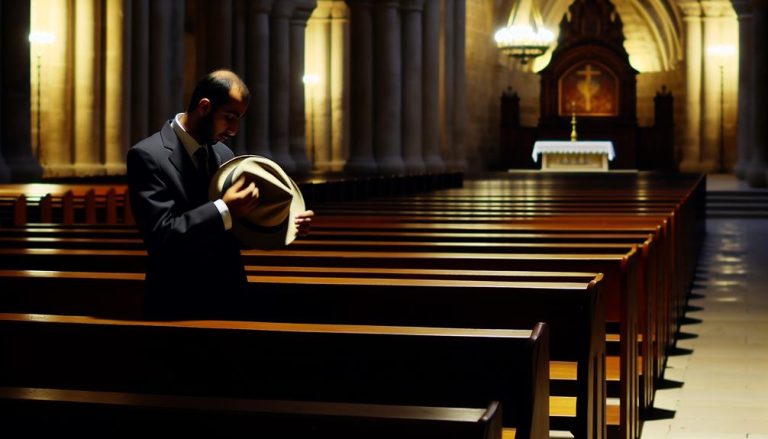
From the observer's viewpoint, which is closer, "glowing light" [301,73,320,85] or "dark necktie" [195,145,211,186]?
"dark necktie" [195,145,211,186]

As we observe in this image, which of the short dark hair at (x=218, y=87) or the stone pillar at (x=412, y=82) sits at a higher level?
the stone pillar at (x=412, y=82)

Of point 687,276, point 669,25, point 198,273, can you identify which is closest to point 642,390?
point 198,273

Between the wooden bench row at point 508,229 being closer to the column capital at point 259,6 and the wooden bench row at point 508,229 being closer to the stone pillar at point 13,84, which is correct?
the stone pillar at point 13,84

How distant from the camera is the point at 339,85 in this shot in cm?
2938

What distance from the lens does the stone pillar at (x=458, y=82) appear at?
1174 inches

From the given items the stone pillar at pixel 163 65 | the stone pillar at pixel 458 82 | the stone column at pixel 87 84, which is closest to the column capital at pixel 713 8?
the stone pillar at pixel 458 82

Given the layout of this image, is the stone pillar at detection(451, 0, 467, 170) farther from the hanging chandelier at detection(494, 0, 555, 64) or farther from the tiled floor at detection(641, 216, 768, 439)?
the tiled floor at detection(641, 216, 768, 439)

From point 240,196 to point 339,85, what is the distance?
86.2ft

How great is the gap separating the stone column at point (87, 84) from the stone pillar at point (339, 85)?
11.5m

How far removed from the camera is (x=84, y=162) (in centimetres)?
1830

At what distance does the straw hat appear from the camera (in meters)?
3.32

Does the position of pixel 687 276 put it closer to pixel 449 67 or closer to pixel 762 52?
pixel 762 52

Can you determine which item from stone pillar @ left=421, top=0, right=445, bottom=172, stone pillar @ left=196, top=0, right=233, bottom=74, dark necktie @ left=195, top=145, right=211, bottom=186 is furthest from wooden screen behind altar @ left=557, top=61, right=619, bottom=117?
dark necktie @ left=195, top=145, right=211, bottom=186

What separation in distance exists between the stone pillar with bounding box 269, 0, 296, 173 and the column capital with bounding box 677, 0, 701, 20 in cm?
1613
